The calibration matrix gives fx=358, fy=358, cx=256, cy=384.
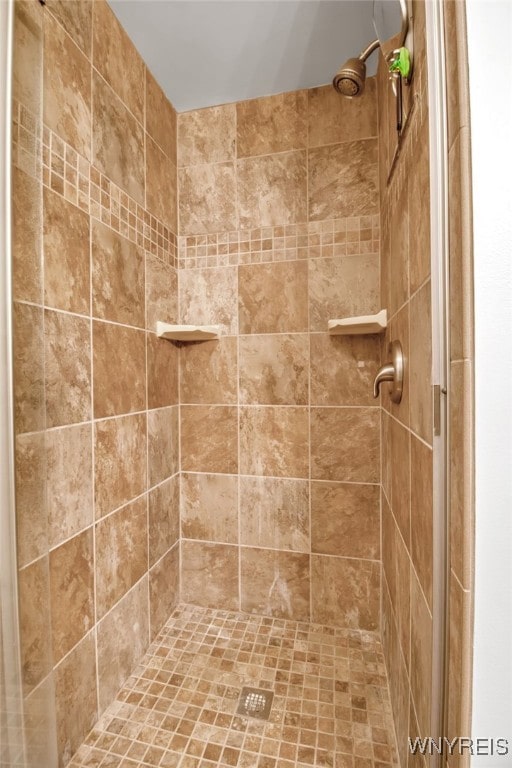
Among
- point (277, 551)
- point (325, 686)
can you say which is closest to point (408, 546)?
point (325, 686)

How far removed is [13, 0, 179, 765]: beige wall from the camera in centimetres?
66

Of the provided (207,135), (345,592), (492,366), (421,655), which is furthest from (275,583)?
(207,135)

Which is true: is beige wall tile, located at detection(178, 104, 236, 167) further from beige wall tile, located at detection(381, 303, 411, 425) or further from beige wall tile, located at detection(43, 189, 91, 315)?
beige wall tile, located at detection(381, 303, 411, 425)

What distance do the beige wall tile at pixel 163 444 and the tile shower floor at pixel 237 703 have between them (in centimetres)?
62

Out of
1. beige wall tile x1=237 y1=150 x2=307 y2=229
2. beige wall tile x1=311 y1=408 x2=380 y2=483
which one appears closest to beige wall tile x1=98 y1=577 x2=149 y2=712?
beige wall tile x1=311 y1=408 x2=380 y2=483

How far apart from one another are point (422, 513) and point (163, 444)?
1.03 m

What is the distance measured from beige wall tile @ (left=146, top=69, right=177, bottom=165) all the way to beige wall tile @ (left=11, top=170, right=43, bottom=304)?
0.95 metres

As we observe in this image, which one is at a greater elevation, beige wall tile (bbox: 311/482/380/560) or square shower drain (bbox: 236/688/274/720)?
beige wall tile (bbox: 311/482/380/560)

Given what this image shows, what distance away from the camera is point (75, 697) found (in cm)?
96

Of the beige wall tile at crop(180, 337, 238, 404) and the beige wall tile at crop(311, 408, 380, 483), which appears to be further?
the beige wall tile at crop(180, 337, 238, 404)

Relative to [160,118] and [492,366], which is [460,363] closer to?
[492,366]

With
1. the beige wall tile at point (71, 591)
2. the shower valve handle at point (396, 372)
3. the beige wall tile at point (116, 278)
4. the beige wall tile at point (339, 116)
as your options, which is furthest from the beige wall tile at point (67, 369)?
the beige wall tile at point (339, 116)

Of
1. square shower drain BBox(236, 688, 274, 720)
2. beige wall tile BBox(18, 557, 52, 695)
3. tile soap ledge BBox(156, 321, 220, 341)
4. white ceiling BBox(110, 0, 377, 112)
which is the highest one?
white ceiling BBox(110, 0, 377, 112)

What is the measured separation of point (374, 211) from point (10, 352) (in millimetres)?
1333
